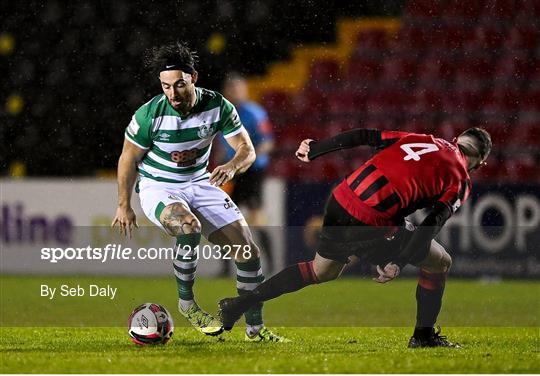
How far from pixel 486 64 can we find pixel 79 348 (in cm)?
→ 789

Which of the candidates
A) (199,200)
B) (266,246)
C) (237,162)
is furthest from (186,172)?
(266,246)

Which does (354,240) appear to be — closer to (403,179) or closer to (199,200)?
(403,179)

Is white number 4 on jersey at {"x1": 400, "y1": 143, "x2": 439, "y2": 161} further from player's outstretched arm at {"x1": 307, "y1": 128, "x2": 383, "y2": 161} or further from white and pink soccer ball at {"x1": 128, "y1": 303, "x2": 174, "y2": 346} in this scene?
white and pink soccer ball at {"x1": 128, "y1": 303, "x2": 174, "y2": 346}

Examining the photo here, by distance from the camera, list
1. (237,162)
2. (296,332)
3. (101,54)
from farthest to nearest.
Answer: (101,54), (296,332), (237,162)

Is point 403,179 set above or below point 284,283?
above

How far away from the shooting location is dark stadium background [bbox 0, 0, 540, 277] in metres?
11.5

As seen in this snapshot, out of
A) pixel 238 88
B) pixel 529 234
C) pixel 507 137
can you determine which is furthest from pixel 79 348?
pixel 507 137

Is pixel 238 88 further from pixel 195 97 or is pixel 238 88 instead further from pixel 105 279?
pixel 195 97

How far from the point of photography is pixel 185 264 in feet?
18.2

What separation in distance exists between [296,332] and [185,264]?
91cm

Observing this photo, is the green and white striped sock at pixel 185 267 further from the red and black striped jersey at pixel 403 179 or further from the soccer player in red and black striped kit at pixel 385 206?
the red and black striped jersey at pixel 403 179

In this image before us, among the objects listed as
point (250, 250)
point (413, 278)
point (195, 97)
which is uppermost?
point (195, 97)

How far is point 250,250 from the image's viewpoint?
5520 mm

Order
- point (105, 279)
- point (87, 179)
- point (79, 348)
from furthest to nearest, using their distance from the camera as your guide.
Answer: point (87, 179) → point (105, 279) → point (79, 348)
